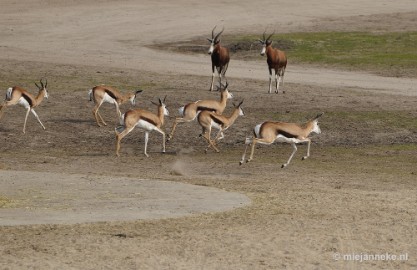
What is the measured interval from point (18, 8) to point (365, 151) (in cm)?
3764

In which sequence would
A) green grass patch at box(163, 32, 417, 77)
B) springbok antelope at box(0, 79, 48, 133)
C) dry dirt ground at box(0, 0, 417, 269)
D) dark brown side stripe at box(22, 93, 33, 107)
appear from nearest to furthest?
dry dirt ground at box(0, 0, 417, 269)
springbok antelope at box(0, 79, 48, 133)
dark brown side stripe at box(22, 93, 33, 107)
green grass patch at box(163, 32, 417, 77)

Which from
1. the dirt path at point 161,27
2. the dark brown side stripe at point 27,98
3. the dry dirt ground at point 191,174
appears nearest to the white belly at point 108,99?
the dry dirt ground at point 191,174

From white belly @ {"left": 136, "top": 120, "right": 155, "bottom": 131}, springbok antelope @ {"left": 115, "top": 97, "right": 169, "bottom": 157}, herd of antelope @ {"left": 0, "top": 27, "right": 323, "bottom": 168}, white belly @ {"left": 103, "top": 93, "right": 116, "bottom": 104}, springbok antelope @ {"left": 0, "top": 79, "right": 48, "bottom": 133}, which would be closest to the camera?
herd of antelope @ {"left": 0, "top": 27, "right": 323, "bottom": 168}

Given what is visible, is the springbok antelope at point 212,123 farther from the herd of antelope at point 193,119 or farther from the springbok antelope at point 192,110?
the springbok antelope at point 192,110

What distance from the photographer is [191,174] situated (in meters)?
24.3

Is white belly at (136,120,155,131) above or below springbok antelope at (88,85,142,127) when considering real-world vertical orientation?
above

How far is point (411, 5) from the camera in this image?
6644 centimetres

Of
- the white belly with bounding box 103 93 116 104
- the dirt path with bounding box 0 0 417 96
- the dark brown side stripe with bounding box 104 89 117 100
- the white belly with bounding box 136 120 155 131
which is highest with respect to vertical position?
the white belly with bounding box 136 120 155 131

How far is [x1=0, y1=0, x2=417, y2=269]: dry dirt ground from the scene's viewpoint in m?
15.4

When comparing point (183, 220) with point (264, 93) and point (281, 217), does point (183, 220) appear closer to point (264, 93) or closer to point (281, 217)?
point (281, 217)

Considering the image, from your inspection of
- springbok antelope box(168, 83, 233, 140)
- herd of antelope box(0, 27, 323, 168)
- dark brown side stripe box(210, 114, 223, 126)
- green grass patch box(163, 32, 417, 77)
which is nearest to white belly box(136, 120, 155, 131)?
herd of antelope box(0, 27, 323, 168)

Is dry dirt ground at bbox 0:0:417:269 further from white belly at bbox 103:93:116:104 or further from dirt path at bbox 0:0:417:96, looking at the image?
white belly at bbox 103:93:116:104

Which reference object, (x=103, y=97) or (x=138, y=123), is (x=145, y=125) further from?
(x=103, y=97)

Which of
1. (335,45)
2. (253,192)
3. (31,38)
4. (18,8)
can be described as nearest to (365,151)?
(253,192)
